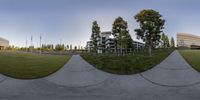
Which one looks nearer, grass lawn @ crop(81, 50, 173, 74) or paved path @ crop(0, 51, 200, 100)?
paved path @ crop(0, 51, 200, 100)

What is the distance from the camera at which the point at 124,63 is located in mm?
21109

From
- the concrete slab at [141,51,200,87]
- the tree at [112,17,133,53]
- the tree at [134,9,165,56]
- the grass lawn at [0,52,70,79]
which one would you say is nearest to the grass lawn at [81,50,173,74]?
the concrete slab at [141,51,200,87]

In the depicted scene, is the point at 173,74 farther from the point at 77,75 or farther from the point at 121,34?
the point at 121,34

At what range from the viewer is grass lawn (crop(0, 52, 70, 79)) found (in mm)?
18703

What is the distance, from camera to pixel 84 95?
548 inches

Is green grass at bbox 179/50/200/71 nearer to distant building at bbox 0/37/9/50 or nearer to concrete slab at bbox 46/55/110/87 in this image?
concrete slab at bbox 46/55/110/87

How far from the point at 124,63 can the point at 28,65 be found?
9.07 m

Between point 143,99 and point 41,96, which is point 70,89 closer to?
point 41,96

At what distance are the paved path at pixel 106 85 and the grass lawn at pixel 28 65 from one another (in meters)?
0.77

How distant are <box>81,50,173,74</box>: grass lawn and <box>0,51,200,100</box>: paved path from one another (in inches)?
30.6

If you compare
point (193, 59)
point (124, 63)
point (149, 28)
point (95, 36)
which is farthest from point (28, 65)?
point (193, 59)

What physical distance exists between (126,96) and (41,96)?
5386mm

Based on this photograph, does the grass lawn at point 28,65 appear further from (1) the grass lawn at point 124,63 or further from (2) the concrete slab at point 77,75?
(1) the grass lawn at point 124,63

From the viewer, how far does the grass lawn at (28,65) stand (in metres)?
18.7
